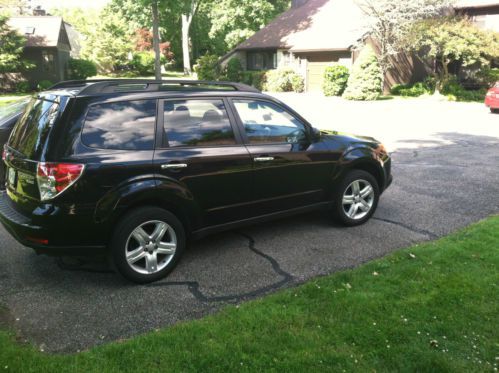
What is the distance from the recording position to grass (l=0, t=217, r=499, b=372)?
3.02 m

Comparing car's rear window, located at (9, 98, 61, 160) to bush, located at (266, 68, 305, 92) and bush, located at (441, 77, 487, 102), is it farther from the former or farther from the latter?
bush, located at (266, 68, 305, 92)

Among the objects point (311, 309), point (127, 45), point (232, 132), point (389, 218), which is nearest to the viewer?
point (311, 309)

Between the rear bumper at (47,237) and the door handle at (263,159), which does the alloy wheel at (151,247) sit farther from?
the door handle at (263,159)

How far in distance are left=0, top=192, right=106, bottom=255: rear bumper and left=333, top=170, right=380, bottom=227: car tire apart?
2.92 metres

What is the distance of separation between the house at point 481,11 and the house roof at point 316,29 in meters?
6.01

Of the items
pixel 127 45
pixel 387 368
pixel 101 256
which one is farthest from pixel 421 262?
pixel 127 45

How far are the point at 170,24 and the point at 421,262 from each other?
50893mm

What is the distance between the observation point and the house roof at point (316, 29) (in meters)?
27.8

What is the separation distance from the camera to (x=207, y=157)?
178 inches

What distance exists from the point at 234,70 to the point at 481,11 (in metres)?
16.7

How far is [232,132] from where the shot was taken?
480 centimetres

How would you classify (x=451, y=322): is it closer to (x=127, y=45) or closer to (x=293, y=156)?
(x=293, y=156)

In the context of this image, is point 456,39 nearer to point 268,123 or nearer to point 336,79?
point 336,79

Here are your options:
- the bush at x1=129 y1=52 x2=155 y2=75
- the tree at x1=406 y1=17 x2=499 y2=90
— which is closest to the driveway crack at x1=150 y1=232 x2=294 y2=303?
the tree at x1=406 y1=17 x2=499 y2=90
